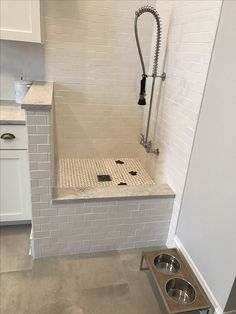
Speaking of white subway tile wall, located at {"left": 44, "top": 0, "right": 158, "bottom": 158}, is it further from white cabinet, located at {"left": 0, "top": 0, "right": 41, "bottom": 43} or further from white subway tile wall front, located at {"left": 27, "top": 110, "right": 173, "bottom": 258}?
white subway tile wall front, located at {"left": 27, "top": 110, "right": 173, "bottom": 258}

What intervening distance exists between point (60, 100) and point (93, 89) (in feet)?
1.04

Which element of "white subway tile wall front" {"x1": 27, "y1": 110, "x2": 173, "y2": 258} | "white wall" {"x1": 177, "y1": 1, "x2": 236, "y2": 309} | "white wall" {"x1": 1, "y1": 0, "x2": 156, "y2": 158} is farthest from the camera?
"white wall" {"x1": 1, "y1": 0, "x2": 156, "y2": 158}

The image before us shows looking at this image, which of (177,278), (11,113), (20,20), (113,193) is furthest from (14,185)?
(177,278)

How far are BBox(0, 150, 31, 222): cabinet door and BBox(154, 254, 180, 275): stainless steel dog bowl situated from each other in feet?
3.34

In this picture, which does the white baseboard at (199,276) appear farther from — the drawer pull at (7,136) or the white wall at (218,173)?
the drawer pull at (7,136)

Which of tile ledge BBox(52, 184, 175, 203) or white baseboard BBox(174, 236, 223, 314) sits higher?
tile ledge BBox(52, 184, 175, 203)

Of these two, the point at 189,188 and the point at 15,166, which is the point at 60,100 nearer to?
the point at 15,166

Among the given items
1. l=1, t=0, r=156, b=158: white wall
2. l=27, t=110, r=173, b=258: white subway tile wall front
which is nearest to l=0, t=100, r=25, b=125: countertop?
l=1, t=0, r=156, b=158: white wall

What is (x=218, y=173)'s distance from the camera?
1.36 meters

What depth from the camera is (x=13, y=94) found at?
7.46ft

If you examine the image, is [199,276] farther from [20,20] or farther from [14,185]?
[20,20]

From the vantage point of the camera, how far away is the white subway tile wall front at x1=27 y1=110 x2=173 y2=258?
1593 millimetres

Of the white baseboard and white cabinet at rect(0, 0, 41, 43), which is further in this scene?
white cabinet at rect(0, 0, 41, 43)

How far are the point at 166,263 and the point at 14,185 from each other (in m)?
1.20
